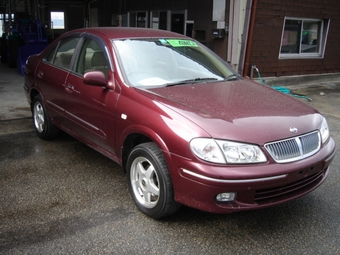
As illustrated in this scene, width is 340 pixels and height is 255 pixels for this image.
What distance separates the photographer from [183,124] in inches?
115

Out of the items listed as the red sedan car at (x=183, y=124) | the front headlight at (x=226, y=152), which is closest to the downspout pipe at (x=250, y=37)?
the red sedan car at (x=183, y=124)

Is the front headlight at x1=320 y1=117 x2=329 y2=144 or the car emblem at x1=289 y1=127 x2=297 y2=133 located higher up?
the car emblem at x1=289 y1=127 x2=297 y2=133

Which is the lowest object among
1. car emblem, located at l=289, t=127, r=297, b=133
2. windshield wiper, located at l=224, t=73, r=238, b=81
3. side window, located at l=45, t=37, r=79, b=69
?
car emblem, located at l=289, t=127, r=297, b=133

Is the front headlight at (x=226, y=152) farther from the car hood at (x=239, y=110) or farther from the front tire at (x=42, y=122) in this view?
the front tire at (x=42, y=122)

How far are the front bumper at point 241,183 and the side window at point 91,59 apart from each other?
5.58 feet

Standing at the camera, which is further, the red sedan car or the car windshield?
the car windshield

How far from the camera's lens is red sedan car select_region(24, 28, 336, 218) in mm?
2797

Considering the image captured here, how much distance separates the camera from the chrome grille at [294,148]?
2.86 metres

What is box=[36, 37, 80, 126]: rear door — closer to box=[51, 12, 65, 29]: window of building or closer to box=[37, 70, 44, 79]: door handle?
box=[37, 70, 44, 79]: door handle

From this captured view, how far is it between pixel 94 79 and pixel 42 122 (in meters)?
2.02

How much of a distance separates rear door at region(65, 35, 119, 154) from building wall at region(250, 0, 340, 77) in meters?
5.92

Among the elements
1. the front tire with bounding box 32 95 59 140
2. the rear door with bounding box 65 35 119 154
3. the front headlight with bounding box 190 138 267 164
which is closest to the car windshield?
the rear door with bounding box 65 35 119 154

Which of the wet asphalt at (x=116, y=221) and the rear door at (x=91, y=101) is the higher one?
the rear door at (x=91, y=101)

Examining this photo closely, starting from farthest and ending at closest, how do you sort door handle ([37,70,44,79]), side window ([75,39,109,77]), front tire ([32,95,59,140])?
1. front tire ([32,95,59,140])
2. door handle ([37,70,44,79])
3. side window ([75,39,109,77])
